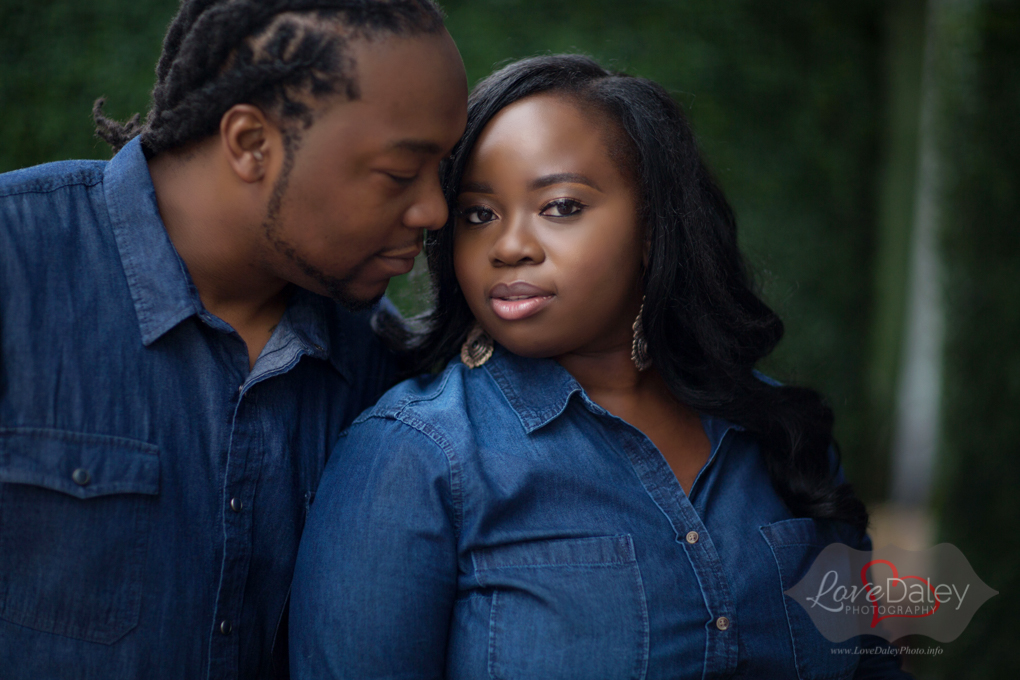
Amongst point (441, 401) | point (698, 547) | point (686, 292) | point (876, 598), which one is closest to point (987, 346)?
point (876, 598)

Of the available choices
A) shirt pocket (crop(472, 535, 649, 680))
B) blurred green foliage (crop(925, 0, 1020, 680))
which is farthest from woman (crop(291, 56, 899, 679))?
blurred green foliage (crop(925, 0, 1020, 680))

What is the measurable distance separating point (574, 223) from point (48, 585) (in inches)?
51.1

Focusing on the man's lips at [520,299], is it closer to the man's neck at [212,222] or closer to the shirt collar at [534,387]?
the shirt collar at [534,387]

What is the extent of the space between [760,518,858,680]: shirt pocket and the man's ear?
4.71 ft

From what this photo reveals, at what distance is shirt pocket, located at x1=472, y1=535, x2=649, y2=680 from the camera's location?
166 cm

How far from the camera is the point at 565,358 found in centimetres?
204

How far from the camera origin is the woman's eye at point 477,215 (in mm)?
Answer: 1871

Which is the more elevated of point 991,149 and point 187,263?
point 187,263

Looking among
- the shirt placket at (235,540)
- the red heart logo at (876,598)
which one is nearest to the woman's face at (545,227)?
the shirt placket at (235,540)

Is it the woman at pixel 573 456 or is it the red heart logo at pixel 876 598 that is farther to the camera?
the red heart logo at pixel 876 598

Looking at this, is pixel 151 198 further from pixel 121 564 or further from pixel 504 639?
pixel 504 639

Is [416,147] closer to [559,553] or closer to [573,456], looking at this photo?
[573,456]

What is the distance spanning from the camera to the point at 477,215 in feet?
6.21

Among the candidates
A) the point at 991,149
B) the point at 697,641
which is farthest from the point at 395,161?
the point at 991,149
